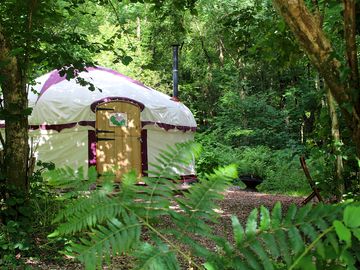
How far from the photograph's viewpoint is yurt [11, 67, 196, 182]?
7582 mm

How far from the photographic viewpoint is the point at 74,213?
987 millimetres

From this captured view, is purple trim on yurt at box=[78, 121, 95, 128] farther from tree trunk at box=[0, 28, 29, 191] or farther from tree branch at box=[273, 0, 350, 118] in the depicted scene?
tree branch at box=[273, 0, 350, 118]

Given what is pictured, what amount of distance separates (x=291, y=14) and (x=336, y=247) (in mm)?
1225

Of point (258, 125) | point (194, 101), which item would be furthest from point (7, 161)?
point (194, 101)

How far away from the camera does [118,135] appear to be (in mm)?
7906

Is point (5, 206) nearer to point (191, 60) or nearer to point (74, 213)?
point (74, 213)

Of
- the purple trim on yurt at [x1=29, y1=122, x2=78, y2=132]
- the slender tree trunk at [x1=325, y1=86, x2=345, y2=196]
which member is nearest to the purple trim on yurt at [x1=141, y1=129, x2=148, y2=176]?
the purple trim on yurt at [x1=29, y1=122, x2=78, y2=132]

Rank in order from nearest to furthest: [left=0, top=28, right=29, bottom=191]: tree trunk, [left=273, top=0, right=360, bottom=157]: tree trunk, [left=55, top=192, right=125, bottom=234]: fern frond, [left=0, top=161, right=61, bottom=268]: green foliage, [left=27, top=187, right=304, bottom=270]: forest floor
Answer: [left=55, top=192, right=125, bottom=234]: fern frond
[left=273, top=0, right=360, bottom=157]: tree trunk
[left=0, top=161, right=61, bottom=268]: green foliage
[left=27, top=187, right=304, bottom=270]: forest floor
[left=0, top=28, right=29, bottom=191]: tree trunk

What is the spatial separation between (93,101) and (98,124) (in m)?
0.44

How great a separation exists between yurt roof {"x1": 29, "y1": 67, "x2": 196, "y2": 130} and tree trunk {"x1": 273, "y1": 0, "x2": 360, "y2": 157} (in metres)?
5.79

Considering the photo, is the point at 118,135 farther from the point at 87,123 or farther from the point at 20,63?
the point at 20,63

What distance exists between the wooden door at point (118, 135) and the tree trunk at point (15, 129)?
177 inches

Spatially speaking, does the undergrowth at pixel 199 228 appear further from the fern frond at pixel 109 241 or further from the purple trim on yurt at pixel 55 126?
the purple trim on yurt at pixel 55 126

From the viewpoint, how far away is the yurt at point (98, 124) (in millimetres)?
7582
